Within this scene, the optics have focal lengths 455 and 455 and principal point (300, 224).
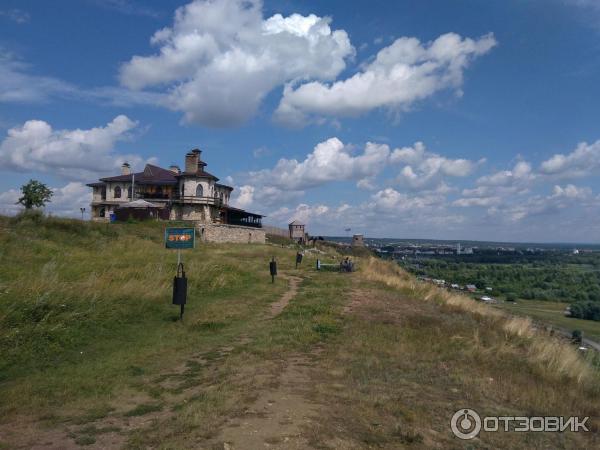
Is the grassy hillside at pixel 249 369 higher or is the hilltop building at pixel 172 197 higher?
the hilltop building at pixel 172 197

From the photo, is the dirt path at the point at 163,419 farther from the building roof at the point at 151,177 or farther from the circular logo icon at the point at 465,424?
the building roof at the point at 151,177

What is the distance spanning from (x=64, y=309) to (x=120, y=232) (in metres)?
19.6

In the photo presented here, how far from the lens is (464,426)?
556cm

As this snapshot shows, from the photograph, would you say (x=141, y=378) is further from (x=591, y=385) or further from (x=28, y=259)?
(x=28, y=259)

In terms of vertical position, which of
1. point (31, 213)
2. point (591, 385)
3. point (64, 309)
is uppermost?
point (31, 213)

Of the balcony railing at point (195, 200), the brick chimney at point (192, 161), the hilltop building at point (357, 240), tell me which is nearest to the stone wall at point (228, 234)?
the balcony railing at point (195, 200)

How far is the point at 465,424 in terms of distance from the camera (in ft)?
18.4

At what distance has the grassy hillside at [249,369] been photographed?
515 centimetres

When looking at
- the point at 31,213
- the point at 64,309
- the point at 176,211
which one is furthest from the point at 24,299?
the point at 176,211

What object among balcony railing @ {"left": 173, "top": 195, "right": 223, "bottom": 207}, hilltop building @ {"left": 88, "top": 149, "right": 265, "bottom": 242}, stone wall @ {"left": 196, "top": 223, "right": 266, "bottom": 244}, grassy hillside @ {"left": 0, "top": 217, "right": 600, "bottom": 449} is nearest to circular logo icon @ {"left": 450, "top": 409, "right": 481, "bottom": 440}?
grassy hillside @ {"left": 0, "top": 217, "right": 600, "bottom": 449}

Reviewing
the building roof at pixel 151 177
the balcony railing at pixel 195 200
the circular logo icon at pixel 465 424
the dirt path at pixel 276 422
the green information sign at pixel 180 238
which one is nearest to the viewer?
the dirt path at pixel 276 422

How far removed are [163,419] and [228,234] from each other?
3858cm

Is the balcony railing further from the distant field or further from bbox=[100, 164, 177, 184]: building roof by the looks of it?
the distant field

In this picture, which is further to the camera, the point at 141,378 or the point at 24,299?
the point at 24,299
